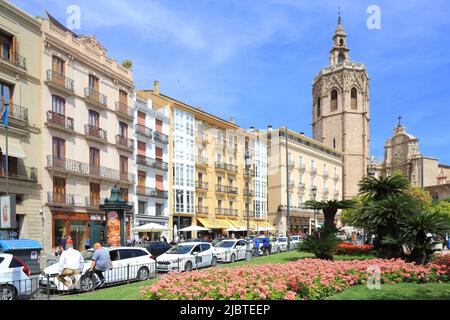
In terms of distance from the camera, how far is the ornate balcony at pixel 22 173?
3186 cm

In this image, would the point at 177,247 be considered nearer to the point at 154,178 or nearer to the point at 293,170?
the point at 154,178

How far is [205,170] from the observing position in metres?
60.0

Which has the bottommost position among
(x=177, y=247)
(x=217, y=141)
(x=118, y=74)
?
(x=177, y=247)

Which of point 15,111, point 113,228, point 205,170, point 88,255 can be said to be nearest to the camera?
point 88,255

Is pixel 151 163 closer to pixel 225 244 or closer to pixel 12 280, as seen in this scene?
pixel 225 244

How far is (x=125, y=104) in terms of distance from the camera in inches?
1804

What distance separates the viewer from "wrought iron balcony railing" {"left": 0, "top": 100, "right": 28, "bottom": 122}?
31.9 m

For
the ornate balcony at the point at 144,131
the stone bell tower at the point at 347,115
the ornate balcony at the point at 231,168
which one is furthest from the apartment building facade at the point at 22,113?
the stone bell tower at the point at 347,115

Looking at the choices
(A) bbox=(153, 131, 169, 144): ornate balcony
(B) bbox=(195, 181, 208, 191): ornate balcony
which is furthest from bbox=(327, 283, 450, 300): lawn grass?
(B) bbox=(195, 181, 208, 191): ornate balcony

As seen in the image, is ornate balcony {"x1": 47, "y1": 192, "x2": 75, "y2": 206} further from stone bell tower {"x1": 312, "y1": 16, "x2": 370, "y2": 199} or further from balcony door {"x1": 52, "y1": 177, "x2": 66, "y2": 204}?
stone bell tower {"x1": 312, "y1": 16, "x2": 370, "y2": 199}

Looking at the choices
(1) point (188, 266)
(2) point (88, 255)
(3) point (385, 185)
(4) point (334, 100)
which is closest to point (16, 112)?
(1) point (188, 266)

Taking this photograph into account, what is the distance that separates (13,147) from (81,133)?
8057 mm

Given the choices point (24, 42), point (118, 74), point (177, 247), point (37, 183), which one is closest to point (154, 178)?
point (118, 74)
